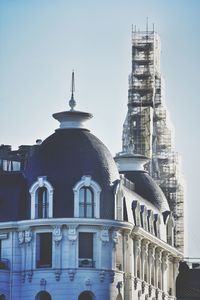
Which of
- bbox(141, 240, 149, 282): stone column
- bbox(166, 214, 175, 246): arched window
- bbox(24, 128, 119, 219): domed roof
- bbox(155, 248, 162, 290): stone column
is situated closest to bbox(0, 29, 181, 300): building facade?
bbox(24, 128, 119, 219): domed roof

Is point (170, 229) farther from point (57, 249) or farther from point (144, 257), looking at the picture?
point (57, 249)

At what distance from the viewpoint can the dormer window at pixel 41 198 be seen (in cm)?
9694

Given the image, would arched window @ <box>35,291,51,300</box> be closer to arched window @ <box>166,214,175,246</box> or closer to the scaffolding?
arched window @ <box>166,214,175,246</box>

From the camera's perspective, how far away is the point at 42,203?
3839 inches

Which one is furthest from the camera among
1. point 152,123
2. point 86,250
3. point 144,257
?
point 152,123

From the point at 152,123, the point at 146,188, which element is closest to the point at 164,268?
the point at 146,188

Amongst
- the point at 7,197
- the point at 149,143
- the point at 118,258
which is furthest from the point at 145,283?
the point at 149,143

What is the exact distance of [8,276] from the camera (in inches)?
3836

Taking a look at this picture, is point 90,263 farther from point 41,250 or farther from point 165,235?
point 165,235

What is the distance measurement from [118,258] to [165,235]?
17691mm

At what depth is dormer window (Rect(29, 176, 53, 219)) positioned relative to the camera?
96938 mm

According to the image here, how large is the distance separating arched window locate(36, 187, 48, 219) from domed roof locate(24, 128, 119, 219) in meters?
0.92

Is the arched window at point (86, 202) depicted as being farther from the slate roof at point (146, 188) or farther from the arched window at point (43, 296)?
the slate roof at point (146, 188)

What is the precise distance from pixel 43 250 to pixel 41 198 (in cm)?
387
